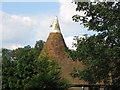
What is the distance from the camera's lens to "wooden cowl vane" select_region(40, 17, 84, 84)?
2365 centimetres

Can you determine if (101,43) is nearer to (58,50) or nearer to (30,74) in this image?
(30,74)

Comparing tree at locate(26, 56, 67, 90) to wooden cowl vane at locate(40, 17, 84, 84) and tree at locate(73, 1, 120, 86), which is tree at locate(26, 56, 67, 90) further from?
wooden cowl vane at locate(40, 17, 84, 84)

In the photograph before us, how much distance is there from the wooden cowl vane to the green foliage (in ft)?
19.4

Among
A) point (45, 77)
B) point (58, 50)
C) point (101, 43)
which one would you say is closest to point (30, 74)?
point (45, 77)

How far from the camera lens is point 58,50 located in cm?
2522

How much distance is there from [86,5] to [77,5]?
456mm

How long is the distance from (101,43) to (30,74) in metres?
5.10

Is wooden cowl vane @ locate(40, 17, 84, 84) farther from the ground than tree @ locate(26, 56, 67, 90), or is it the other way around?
wooden cowl vane @ locate(40, 17, 84, 84)

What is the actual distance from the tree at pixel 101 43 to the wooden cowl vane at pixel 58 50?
880 cm

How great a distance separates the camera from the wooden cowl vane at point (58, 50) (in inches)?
931

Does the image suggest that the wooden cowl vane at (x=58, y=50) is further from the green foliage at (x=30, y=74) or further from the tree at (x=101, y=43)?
the tree at (x=101, y=43)

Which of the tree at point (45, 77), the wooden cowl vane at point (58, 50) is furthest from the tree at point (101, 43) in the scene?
the wooden cowl vane at point (58, 50)

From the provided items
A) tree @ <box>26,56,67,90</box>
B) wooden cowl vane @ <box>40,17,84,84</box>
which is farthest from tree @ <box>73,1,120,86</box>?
wooden cowl vane @ <box>40,17,84,84</box>

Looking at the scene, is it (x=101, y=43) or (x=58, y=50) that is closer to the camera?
(x=101, y=43)
